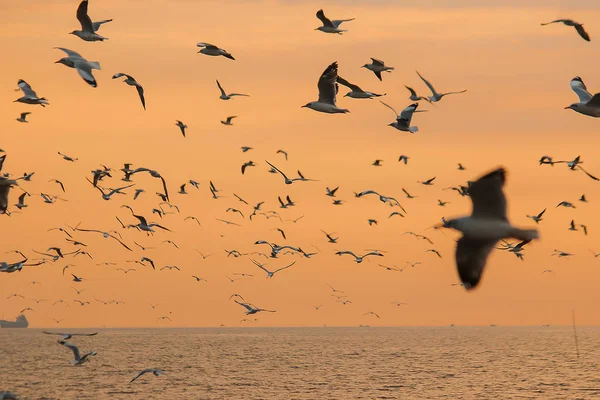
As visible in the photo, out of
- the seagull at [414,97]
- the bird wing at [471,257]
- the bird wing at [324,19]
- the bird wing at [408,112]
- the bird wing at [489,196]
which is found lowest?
the bird wing at [471,257]

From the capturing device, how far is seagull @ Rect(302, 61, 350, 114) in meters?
41.2

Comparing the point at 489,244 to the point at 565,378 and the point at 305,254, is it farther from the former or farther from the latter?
the point at 565,378

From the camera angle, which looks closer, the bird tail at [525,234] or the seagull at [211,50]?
the bird tail at [525,234]

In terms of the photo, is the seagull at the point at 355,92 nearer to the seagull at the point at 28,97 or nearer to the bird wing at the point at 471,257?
the seagull at the point at 28,97

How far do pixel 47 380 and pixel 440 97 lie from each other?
68185 millimetres

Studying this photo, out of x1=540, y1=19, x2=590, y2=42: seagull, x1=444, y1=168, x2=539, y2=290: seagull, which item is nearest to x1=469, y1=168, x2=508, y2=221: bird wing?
x1=444, y1=168, x2=539, y2=290: seagull

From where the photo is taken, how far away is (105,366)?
130875 mm

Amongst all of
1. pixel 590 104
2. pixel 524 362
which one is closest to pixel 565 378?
pixel 524 362

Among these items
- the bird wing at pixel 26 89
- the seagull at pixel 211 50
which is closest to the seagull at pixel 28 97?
the bird wing at pixel 26 89

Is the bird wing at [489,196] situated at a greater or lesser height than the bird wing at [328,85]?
lesser

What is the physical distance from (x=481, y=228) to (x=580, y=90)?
52.7 feet

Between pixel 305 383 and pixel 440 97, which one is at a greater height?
pixel 440 97

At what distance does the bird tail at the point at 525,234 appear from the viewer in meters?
20.6

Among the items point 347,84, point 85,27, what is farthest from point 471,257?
point 85,27
